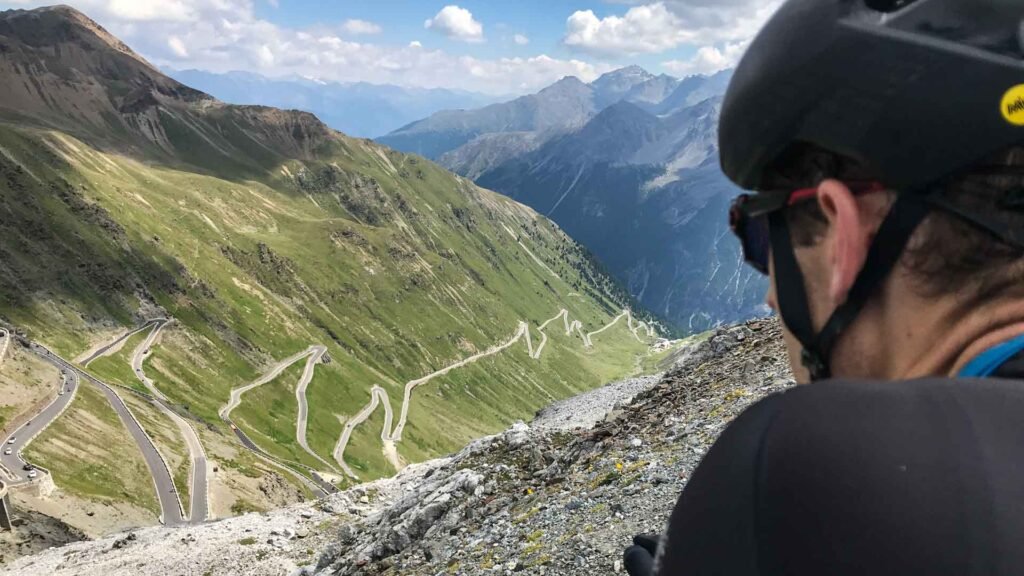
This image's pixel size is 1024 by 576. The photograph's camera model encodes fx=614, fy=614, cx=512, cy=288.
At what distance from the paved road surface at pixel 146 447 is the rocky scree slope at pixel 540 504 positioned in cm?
4576

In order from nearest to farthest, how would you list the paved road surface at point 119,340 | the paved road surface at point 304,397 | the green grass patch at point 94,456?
the green grass patch at point 94,456 → the paved road surface at point 119,340 → the paved road surface at point 304,397

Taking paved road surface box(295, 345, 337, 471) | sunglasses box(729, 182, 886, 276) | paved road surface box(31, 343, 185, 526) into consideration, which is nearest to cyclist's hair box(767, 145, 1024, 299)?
sunglasses box(729, 182, 886, 276)

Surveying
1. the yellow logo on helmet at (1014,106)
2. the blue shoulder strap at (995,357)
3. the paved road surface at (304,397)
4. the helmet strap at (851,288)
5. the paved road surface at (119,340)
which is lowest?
the paved road surface at (304,397)

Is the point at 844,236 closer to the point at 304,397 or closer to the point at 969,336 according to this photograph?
the point at 969,336

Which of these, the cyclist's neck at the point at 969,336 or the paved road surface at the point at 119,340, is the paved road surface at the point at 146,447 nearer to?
the paved road surface at the point at 119,340

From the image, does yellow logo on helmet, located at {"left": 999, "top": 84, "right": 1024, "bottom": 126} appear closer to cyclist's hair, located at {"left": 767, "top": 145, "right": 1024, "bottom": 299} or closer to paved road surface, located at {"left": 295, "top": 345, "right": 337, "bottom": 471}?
cyclist's hair, located at {"left": 767, "top": 145, "right": 1024, "bottom": 299}

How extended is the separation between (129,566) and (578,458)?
30293mm

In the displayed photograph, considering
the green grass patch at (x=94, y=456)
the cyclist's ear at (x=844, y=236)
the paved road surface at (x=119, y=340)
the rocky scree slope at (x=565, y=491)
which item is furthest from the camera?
the paved road surface at (x=119, y=340)

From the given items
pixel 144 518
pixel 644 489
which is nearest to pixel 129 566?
pixel 644 489

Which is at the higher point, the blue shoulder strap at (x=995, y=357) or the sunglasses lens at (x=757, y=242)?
the sunglasses lens at (x=757, y=242)

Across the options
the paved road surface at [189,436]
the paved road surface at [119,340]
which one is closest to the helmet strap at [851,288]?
the paved road surface at [189,436]

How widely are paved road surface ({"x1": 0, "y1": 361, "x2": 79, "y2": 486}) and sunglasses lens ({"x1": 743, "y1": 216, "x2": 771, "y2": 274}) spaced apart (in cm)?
8221

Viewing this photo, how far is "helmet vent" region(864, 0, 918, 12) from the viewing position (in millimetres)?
3100

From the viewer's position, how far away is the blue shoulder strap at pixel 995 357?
8.72ft
